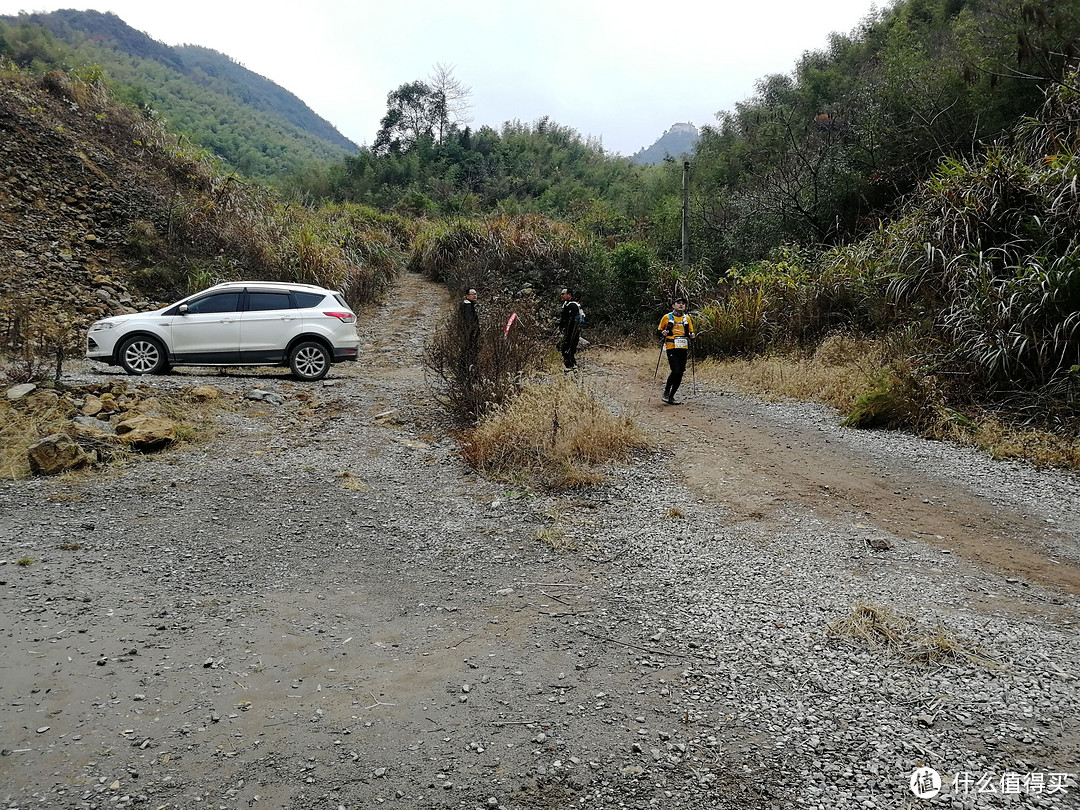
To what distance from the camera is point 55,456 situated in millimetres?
6812

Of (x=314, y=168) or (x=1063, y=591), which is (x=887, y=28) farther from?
(x=314, y=168)

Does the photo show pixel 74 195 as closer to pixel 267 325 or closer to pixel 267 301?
pixel 267 301

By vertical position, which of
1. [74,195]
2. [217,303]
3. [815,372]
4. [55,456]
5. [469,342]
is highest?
[74,195]

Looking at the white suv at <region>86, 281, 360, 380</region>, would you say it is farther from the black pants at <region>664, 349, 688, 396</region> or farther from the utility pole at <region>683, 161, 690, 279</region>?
the utility pole at <region>683, 161, 690, 279</region>

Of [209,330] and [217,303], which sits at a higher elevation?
[217,303]

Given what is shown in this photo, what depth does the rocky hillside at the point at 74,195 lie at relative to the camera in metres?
14.5

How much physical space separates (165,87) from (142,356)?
53.7 m

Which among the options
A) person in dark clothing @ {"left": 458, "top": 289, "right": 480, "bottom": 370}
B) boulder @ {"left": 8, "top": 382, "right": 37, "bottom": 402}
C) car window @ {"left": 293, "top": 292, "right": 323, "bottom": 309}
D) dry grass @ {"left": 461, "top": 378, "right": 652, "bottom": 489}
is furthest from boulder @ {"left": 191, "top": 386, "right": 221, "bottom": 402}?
dry grass @ {"left": 461, "top": 378, "right": 652, "bottom": 489}

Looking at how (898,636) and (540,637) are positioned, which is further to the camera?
(540,637)

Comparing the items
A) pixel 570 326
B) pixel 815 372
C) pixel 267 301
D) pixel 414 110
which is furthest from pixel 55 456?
pixel 414 110

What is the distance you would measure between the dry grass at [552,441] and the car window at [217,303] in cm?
Result: 604

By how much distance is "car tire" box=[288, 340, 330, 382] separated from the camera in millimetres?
12250

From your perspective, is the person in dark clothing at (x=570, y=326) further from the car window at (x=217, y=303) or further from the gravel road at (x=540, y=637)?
the gravel road at (x=540, y=637)

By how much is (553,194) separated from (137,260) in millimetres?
22541
